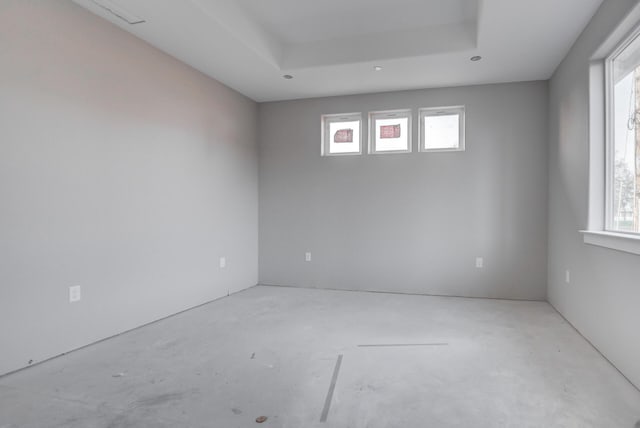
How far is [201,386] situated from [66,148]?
5.94 ft

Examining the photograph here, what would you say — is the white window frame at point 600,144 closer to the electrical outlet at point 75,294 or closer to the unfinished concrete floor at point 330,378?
the unfinished concrete floor at point 330,378

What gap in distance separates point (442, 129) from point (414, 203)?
932mm

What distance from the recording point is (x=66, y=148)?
2.50 metres

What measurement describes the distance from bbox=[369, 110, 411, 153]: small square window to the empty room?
3cm

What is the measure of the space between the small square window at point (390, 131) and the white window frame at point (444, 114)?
0.15 m

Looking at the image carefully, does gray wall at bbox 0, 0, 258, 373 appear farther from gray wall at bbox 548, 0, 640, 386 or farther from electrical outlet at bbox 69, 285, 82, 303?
gray wall at bbox 548, 0, 640, 386

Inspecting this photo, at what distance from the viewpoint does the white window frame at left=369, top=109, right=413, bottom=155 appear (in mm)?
4445

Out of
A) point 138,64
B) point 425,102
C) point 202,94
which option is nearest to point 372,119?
point 425,102

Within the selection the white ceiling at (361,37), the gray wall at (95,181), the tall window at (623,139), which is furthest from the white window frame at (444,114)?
the gray wall at (95,181)

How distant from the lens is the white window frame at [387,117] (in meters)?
4.45

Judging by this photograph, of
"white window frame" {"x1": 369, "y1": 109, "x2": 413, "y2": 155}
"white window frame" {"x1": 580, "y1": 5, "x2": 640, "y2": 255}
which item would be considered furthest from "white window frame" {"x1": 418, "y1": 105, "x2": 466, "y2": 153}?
"white window frame" {"x1": 580, "y1": 5, "x2": 640, "y2": 255}

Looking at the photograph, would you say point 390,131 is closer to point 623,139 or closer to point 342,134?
point 342,134

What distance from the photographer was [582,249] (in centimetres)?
292

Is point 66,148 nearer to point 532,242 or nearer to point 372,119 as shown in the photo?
point 372,119
